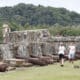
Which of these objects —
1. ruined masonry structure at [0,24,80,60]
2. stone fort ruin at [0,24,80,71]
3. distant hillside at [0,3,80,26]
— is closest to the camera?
stone fort ruin at [0,24,80,71]

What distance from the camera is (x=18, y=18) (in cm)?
7800

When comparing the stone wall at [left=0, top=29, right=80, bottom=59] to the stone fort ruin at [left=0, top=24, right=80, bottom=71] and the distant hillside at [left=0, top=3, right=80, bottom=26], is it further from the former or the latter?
the distant hillside at [left=0, top=3, right=80, bottom=26]

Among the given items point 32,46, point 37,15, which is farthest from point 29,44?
point 37,15

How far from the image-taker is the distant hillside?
7550 cm

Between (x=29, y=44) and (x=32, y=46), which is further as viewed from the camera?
(x=32, y=46)

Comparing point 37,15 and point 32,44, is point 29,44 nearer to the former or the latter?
point 32,44

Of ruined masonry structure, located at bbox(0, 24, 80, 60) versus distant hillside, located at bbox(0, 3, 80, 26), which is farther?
distant hillside, located at bbox(0, 3, 80, 26)

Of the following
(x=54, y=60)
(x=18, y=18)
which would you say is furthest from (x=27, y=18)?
(x=54, y=60)

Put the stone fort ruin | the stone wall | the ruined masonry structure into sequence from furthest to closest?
the stone wall
the ruined masonry structure
the stone fort ruin

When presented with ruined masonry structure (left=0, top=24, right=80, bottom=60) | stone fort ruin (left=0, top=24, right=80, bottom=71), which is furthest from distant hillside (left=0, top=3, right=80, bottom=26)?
stone fort ruin (left=0, top=24, right=80, bottom=71)

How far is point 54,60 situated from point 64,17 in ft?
188

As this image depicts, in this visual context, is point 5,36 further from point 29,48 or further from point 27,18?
point 27,18

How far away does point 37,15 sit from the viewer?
81500 mm

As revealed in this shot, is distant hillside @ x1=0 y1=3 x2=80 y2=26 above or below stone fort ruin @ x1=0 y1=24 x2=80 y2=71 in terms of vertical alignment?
above
